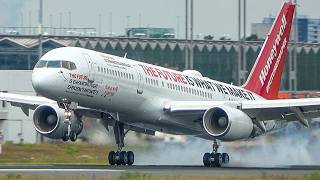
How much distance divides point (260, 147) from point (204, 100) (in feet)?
15.4

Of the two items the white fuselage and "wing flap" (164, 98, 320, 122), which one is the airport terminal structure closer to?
the white fuselage

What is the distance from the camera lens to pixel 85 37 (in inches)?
5492

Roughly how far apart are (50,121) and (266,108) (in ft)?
31.3

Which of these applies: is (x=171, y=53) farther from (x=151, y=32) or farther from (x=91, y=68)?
(x=91, y=68)

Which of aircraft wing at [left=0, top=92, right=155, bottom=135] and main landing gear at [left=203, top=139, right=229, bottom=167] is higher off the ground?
aircraft wing at [left=0, top=92, right=155, bottom=135]

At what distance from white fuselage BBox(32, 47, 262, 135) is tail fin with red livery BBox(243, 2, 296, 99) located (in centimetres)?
427

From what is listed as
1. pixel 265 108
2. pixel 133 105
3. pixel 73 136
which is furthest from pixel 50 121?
pixel 265 108

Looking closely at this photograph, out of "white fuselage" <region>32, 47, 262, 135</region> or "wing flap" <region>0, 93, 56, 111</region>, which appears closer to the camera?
"white fuselage" <region>32, 47, 262, 135</region>

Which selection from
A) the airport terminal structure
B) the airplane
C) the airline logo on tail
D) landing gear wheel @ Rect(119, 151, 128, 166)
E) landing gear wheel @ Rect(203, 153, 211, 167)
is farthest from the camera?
the airport terminal structure

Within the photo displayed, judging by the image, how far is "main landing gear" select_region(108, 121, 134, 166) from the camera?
57188 millimetres

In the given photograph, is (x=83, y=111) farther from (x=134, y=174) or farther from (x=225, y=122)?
(x=134, y=174)

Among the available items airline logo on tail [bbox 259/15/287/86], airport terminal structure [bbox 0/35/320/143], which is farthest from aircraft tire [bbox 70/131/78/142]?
airport terminal structure [bbox 0/35/320/143]

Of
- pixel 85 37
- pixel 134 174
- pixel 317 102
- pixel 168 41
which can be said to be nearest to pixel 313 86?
pixel 168 41

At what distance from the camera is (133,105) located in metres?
56.7
